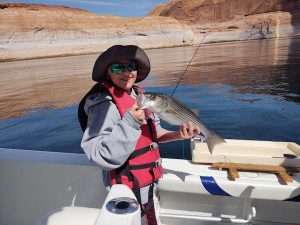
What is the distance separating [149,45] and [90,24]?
452 inches

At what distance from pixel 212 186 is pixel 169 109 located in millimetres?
726

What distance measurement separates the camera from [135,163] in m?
2.03

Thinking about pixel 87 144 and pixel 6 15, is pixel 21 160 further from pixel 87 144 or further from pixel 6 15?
pixel 6 15

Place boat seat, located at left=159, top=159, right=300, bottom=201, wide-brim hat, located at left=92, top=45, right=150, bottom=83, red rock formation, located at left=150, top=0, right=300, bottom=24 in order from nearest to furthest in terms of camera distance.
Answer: wide-brim hat, located at left=92, top=45, right=150, bottom=83 < boat seat, located at left=159, top=159, right=300, bottom=201 < red rock formation, located at left=150, top=0, right=300, bottom=24

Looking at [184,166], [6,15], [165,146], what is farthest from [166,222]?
[6,15]

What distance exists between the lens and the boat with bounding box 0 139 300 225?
2.40 m

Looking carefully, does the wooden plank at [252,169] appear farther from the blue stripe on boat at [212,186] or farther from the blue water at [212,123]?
the blue water at [212,123]

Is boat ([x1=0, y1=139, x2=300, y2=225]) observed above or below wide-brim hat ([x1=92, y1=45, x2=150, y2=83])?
below

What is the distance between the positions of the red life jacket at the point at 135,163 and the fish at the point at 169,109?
87 millimetres

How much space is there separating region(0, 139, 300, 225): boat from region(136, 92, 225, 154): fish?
43 cm

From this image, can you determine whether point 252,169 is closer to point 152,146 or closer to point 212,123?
point 152,146

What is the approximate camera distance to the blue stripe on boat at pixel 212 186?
2387 millimetres

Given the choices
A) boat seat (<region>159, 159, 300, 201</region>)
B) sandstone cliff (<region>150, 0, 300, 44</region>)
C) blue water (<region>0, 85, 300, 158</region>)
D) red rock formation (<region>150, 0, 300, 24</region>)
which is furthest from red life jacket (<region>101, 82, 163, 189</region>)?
red rock formation (<region>150, 0, 300, 24</region>)

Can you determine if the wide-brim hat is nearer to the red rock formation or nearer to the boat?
the boat
